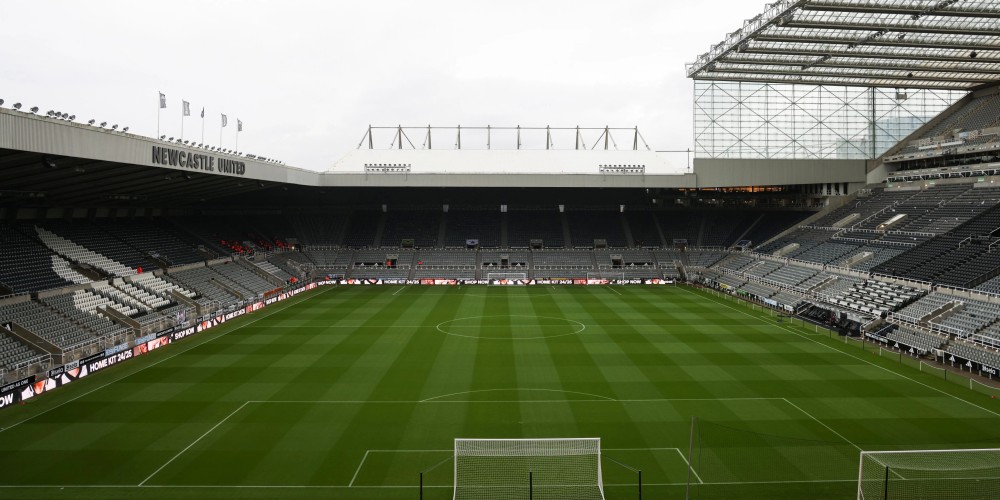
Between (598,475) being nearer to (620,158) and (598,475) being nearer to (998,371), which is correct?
(998,371)

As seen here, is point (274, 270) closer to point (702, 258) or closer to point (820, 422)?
point (702, 258)

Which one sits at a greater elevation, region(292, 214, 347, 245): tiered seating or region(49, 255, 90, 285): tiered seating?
region(292, 214, 347, 245): tiered seating

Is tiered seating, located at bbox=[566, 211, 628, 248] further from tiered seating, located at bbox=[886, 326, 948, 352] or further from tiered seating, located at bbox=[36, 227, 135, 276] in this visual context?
tiered seating, located at bbox=[36, 227, 135, 276]

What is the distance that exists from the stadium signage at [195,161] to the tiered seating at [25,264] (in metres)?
8.87

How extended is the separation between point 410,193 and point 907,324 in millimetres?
47622

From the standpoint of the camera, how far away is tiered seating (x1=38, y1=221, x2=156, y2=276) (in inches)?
1457

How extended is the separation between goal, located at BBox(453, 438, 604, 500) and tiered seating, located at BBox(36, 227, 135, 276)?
101ft

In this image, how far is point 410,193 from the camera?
217 feet

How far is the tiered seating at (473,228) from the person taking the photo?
6606cm

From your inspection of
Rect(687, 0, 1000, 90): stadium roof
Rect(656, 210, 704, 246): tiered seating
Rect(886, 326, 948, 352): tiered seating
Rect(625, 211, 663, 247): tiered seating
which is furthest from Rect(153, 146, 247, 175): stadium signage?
Rect(656, 210, 704, 246): tiered seating

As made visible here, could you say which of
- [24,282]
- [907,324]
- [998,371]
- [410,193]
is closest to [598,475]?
[998,371]

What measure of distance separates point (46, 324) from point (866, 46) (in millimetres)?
52467

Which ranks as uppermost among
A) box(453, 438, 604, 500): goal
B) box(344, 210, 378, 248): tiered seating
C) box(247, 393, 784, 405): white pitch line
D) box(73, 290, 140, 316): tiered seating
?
box(344, 210, 378, 248): tiered seating

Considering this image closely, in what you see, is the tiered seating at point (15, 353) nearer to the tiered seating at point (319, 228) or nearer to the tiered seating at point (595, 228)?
the tiered seating at point (319, 228)
